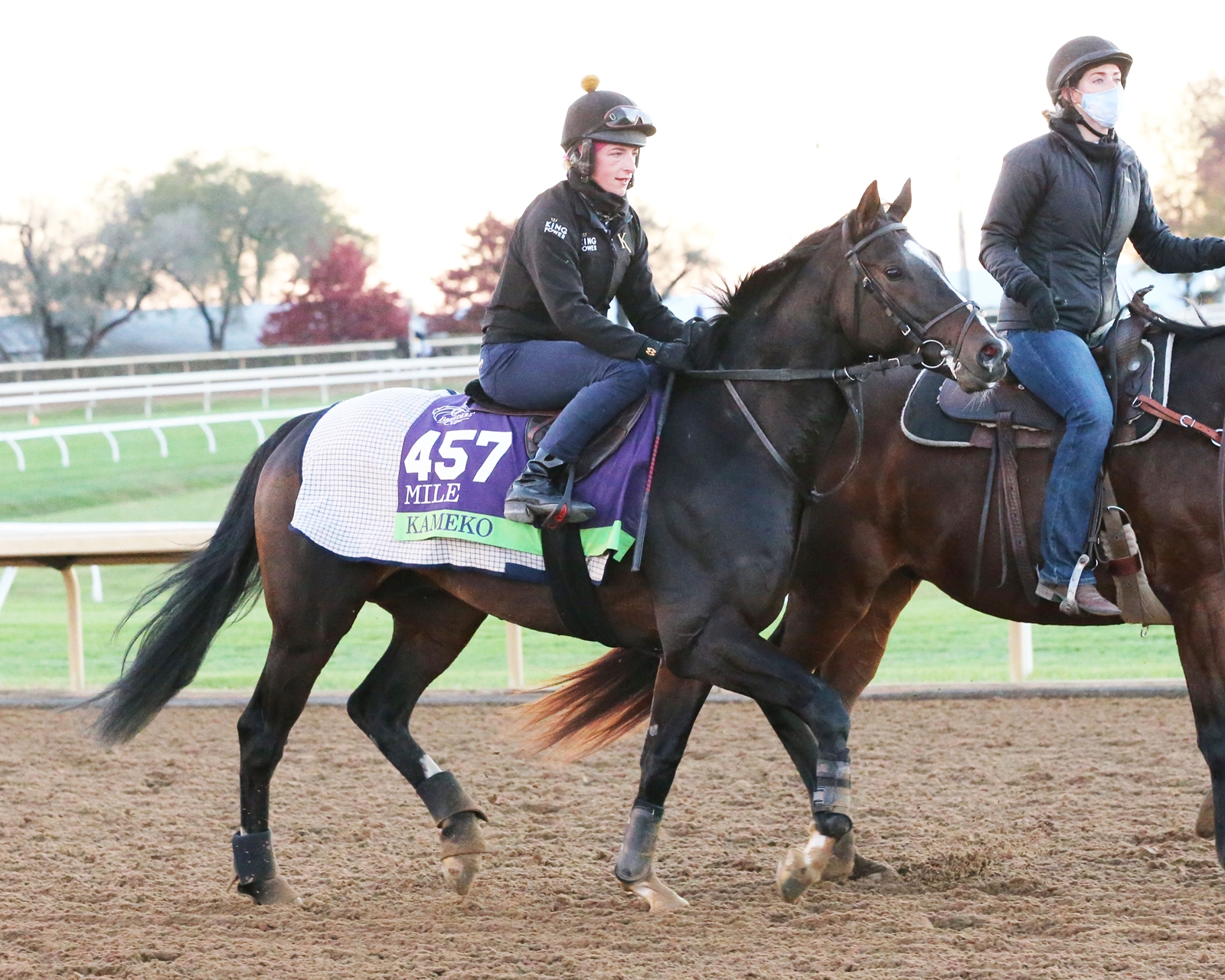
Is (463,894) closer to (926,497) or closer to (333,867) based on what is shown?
(333,867)

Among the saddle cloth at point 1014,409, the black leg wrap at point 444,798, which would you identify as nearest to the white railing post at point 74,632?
the black leg wrap at point 444,798

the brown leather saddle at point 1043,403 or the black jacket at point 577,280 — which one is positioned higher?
the black jacket at point 577,280

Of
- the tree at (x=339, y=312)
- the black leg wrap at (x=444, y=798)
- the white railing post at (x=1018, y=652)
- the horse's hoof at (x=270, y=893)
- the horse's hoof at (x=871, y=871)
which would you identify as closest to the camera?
the horse's hoof at (x=270, y=893)

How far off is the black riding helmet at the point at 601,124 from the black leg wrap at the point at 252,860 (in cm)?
A: 233

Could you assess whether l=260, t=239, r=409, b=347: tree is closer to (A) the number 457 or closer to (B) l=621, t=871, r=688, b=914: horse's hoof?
(A) the number 457

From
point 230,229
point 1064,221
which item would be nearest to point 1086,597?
point 1064,221

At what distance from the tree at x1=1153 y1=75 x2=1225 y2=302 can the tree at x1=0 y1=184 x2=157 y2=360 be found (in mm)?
23671

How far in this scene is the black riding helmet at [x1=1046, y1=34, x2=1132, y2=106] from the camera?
439 centimetres

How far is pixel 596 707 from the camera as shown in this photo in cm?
491

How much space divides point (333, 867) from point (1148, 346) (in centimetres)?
319

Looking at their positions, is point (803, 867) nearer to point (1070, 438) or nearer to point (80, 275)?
point (1070, 438)

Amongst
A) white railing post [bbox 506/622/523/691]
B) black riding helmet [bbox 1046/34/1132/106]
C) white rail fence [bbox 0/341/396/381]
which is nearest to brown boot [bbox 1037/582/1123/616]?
black riding helmet [bbox 1046/34/1132/106]

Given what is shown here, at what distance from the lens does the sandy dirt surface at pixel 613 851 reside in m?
3.60

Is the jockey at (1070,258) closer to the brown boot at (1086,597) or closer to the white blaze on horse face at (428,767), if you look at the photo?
the brown boot at (1086,597)
